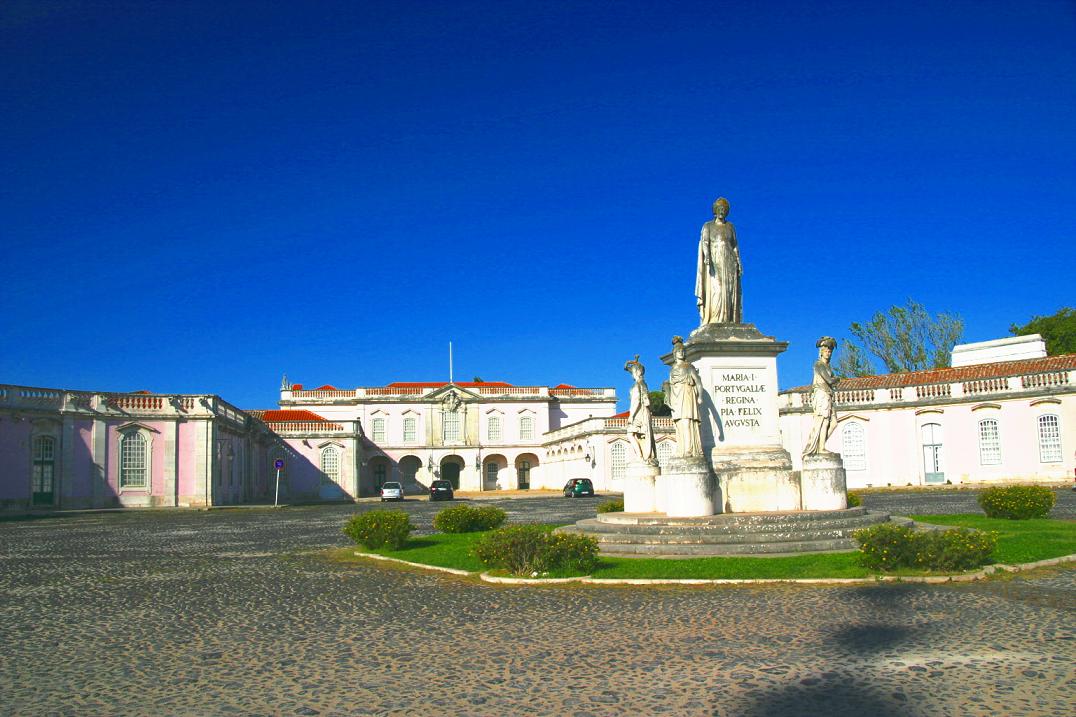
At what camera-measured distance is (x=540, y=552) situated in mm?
10008

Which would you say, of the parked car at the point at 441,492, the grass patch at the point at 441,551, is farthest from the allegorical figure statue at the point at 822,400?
the parked car at the point at 441,492

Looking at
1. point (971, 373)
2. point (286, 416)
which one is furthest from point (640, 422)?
point (286, 416)

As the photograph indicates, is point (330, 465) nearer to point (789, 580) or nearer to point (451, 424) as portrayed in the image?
point (451, 424)

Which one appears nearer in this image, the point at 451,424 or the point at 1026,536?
the point at 1026,536

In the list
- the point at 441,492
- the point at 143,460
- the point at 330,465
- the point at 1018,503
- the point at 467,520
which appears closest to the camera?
the point at 1018,503

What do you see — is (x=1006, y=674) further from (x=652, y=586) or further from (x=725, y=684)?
(x=652, y=586)

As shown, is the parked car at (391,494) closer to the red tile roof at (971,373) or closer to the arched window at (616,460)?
the arched window at (616,460)

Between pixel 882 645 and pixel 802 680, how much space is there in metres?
1.19

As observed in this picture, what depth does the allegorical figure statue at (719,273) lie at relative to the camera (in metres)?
13.5

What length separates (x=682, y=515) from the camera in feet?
38.6

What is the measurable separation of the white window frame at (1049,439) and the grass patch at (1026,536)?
19.3 m

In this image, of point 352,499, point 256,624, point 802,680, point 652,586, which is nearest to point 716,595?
point 652,586

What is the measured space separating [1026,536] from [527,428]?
56.0 metres

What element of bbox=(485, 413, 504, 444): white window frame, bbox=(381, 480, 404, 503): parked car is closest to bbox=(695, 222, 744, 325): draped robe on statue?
bbox=(381, 480, 404, 503): parked car
